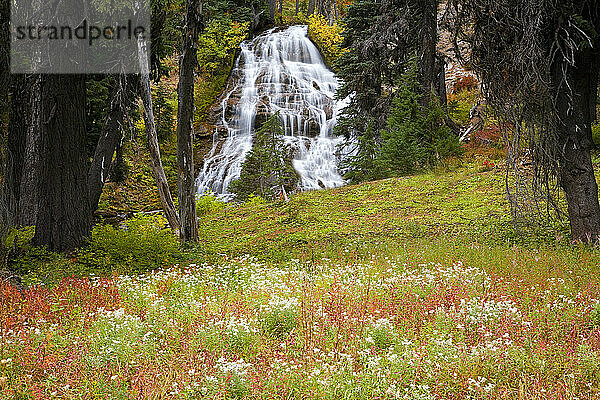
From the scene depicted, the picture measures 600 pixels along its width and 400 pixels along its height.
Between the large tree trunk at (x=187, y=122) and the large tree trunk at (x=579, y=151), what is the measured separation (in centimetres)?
684

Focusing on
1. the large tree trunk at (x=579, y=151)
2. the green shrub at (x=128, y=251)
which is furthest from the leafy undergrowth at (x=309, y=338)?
the large tree trunk at (x=579, y=151)

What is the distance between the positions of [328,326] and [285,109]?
2338 centimetres

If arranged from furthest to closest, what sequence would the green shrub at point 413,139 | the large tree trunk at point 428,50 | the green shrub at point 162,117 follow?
the green shrub at point 162,117 < the large tree trunk at point 428,50 < the green shrub at point 413,139

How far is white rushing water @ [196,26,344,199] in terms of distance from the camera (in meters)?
23.6

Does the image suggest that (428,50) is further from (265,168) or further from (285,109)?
(285,109)

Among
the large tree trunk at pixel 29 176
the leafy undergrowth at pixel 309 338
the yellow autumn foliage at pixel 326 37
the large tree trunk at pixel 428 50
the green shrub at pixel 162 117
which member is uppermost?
the yellow autumn foliage at pixel 326 37

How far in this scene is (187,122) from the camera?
10.7m

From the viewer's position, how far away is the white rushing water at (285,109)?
928 inches

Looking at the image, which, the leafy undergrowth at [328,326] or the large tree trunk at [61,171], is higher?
the large tree trunk at [61,171]

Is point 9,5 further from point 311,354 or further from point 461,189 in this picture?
point 461,189

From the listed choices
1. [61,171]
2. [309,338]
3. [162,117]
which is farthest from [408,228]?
[162,117]

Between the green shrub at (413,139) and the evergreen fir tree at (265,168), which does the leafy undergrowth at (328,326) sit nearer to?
the green shrub at (413,139)

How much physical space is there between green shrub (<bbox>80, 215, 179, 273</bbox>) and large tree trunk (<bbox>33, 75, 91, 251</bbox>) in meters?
0.43

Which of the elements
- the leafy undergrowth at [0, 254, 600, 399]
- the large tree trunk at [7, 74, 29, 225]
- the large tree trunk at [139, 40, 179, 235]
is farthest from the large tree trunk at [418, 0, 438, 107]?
the large tree trunk at [7, 74, 29, 225]
